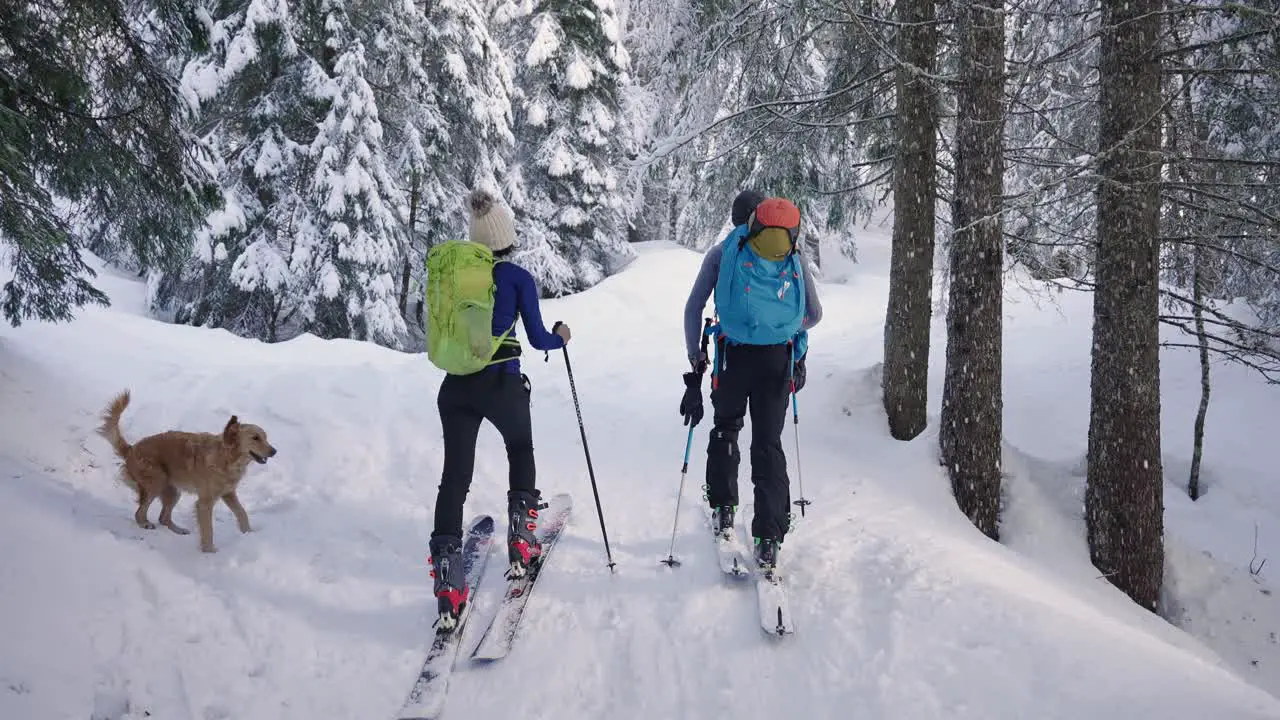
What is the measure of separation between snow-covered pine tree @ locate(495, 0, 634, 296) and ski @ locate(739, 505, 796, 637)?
14.8 metres

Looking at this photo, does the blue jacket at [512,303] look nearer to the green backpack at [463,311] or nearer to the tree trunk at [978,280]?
the green backpack at [463,311]

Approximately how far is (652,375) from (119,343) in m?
6.39

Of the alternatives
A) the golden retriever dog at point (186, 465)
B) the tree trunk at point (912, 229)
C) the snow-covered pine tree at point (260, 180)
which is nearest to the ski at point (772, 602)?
the tree trunk at point (912, 229)

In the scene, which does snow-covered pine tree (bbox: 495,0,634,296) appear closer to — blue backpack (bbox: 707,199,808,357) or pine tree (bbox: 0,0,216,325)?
pine tree (bbox: 0,0,216,325)

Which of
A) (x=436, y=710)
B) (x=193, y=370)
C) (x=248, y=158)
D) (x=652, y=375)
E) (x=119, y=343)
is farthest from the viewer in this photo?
(x=248, y=158)

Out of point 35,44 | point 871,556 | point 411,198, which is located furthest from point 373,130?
point 871,556

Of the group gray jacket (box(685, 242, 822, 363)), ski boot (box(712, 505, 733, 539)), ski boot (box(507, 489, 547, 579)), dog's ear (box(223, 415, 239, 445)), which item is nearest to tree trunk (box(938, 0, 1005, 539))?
gray jacket (box(685, 242, 822, 363))

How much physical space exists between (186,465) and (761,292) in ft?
12.6

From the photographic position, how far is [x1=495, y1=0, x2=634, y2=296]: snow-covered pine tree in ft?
60.8

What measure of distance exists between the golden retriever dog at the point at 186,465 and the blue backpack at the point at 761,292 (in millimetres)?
3206

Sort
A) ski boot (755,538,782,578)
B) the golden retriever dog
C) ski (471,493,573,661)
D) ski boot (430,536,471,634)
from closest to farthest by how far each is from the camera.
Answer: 1. ski (471,493,573,661)
2. ski boot (430,536,471,634)
3. ski boot (755,538,782,578)
4. the golden retriever dog

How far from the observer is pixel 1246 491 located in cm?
777

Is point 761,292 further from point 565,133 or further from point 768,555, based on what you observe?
point 565,133

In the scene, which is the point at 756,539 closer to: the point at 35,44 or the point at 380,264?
the point at 35,44
